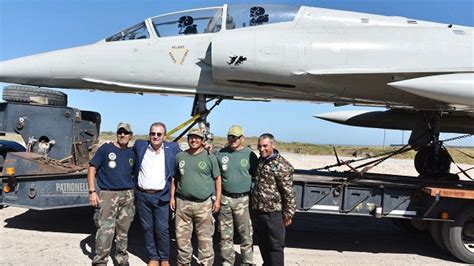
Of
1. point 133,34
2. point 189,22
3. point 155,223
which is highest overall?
point 189,22

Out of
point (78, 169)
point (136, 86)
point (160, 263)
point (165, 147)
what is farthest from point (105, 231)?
point (136, 86)

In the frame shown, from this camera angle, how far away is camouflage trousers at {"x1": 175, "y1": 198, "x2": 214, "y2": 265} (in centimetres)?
438

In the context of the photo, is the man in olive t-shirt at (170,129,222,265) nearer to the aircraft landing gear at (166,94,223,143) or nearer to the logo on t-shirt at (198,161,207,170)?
the logo on t-shirt at (198,161,207,170)

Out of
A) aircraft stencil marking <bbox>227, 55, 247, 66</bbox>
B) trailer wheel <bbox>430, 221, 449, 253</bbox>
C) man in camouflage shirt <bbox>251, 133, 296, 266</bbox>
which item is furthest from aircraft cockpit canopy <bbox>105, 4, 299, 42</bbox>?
trailer wheel <bbox>430, 221, 449, 253</bbox>

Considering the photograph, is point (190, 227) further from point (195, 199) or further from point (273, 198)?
point (273, 198)

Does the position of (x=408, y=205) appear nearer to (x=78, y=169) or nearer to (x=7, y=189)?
(x=78, y=169)

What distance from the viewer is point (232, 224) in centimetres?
456

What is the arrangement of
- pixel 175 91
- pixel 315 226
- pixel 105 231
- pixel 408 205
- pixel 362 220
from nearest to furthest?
pixel 105 231 < pixel 408 205 < pixel 175 91 < pixel 315 226 < pixel 362 220

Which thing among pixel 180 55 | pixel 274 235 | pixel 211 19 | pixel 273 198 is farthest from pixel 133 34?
pixel 274 235

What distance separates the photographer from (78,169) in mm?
5918

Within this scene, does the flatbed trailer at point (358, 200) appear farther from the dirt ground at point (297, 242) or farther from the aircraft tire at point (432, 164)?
the aircraft tire at point (432, 164)

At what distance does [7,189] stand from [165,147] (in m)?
2.66

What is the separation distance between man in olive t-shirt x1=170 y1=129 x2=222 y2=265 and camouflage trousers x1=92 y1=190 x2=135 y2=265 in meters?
0.62

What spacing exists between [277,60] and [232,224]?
2493mm
